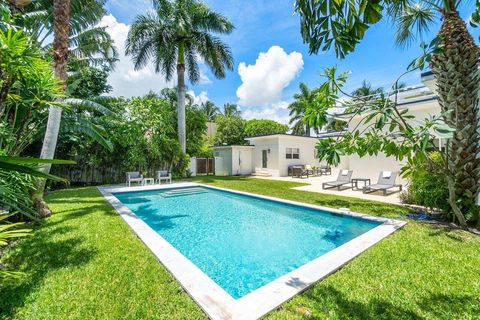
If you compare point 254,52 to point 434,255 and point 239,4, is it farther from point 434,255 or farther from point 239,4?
point 434,255

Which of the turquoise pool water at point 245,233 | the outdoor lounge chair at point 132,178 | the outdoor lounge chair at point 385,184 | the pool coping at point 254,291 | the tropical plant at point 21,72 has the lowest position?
the turquoise pool water at point 245,233

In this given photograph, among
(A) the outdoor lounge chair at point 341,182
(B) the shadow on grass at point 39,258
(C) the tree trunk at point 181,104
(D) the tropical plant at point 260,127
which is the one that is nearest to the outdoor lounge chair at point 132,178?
(C) the tree trunk at point 181,104

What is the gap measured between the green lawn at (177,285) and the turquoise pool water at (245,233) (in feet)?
4.05

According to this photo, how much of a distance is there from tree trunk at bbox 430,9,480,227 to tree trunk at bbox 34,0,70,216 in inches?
440

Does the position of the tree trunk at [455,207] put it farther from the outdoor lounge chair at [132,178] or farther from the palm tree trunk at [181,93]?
the palm tree trunk at [181,93]

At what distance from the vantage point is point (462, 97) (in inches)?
239

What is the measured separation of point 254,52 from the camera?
2022cm

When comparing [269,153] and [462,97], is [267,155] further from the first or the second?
[462,97]

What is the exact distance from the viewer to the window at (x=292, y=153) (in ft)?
77.2

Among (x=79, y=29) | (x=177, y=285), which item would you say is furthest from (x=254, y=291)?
(x=79, y=29)

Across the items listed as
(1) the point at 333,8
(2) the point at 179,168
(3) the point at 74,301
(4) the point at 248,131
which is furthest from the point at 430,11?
(4) the point at 248,131

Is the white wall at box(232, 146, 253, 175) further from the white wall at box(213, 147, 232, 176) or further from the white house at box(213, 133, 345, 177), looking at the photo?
the white wall at box(213, 147, 232, 176)

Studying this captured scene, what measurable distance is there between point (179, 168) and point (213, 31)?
Result: 38.3 feet

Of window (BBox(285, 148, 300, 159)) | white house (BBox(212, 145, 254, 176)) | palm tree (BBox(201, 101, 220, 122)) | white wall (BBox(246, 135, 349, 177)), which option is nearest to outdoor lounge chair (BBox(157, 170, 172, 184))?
white house (BBox(212, 145, 254, 176))
